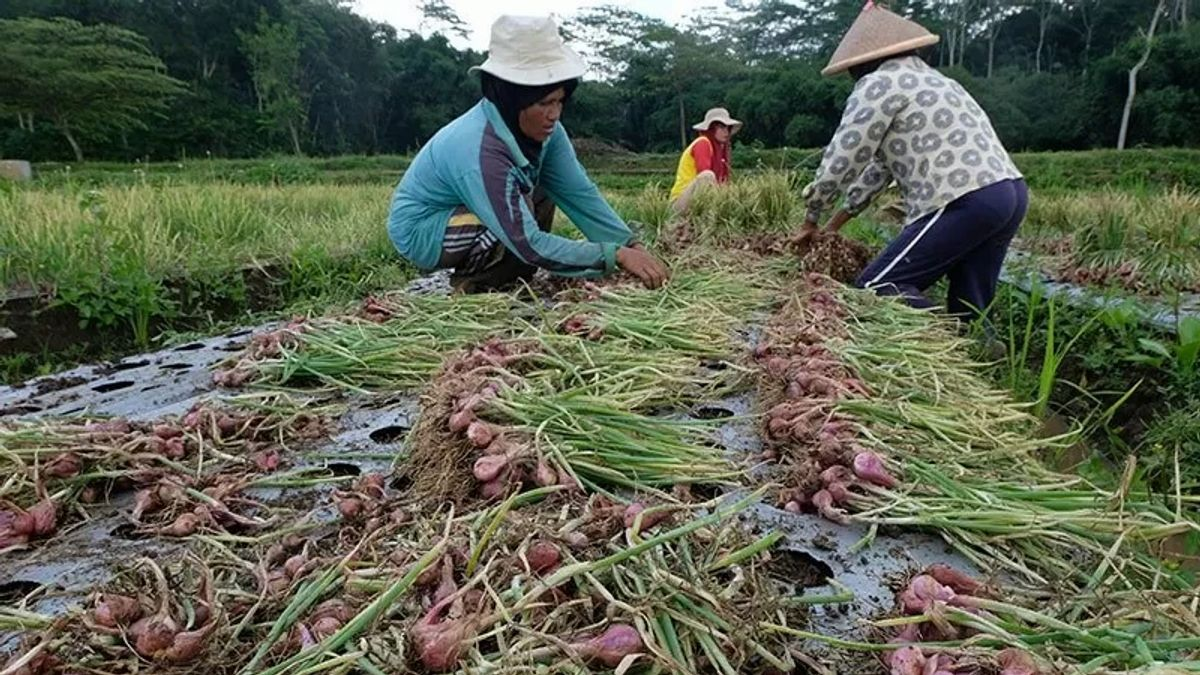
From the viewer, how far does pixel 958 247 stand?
2738 millimetres

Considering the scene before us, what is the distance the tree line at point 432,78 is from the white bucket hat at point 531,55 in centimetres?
2219

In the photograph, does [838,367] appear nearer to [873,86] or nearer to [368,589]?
[368,589]

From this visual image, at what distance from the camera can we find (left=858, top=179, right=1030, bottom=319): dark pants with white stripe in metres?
2.66

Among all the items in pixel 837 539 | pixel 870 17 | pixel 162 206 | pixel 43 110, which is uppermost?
pixel 43 110

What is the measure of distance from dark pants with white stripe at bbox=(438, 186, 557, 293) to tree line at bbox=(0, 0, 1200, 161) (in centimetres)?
2198

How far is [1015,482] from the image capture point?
1.12 meters

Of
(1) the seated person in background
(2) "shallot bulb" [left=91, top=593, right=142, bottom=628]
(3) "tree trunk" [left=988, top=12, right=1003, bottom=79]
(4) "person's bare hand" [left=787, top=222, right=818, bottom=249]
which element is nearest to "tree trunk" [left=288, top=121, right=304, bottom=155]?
(1) the seated person in background

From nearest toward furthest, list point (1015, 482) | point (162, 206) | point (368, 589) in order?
point (368, 589) < point (1015, 482) < point (162, 206)

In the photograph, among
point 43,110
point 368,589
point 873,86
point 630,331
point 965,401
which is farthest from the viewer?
point 43,110

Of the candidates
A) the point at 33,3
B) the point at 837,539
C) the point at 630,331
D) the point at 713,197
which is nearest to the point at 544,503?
the point at 837,539

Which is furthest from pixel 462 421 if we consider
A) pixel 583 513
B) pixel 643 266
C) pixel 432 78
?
pixel 432 78

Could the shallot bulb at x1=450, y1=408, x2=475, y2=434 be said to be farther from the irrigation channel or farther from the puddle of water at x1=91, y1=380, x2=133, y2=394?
the puddle of water at x1=91, y1=380, x2=133, y2=394

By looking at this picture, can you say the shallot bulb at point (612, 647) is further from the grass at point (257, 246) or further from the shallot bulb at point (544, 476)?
the grass at point (257, 246)

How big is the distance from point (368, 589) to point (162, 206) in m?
4.49
